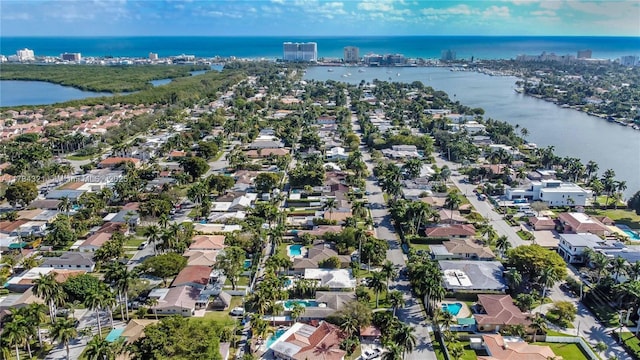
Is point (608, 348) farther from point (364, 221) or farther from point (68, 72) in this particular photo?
point (68, 72)

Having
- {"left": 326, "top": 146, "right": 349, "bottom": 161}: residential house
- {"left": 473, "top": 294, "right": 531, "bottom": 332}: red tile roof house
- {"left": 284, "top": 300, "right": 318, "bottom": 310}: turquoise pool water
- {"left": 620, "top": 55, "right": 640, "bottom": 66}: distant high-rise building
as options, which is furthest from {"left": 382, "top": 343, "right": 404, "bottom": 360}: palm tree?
{"left": 620, "top": 55, "right": 640, "bottom": 66}: distant high-rise building

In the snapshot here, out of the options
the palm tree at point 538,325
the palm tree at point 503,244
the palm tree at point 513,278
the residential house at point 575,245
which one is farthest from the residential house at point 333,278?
the residential house at point 575,245

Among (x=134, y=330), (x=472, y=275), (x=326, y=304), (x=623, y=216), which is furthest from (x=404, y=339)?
(x=623, y=216)

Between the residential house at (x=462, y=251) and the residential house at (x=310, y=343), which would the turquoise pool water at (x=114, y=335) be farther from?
the residential house at (x=462, y=251)

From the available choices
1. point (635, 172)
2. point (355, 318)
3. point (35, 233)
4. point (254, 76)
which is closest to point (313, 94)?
point (254, 76)

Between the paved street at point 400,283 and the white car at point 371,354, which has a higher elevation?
the paved street at point 400,283

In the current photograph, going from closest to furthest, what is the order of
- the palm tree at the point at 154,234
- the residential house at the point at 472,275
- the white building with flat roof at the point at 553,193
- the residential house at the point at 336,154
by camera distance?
the residential house at the point at 472,275
the palm tree at the point at 154,234
the white building with flat roof at the point at 553,193
the residential house at the point at 336,154

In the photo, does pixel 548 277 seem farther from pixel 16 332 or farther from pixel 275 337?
pixel 16 332
